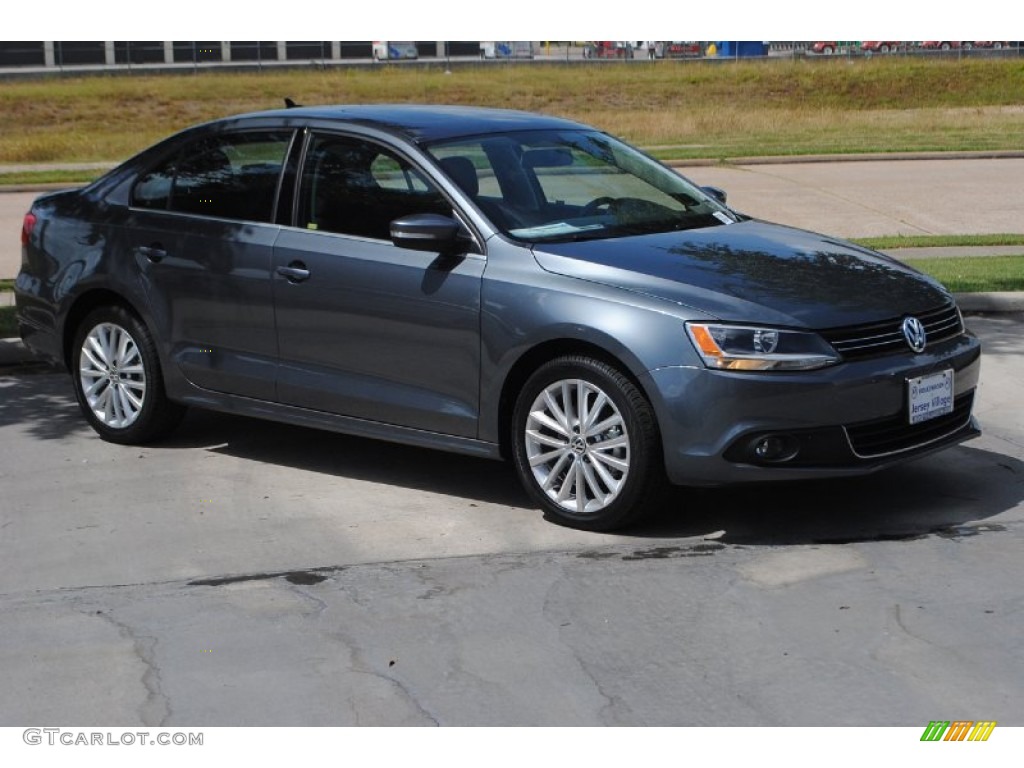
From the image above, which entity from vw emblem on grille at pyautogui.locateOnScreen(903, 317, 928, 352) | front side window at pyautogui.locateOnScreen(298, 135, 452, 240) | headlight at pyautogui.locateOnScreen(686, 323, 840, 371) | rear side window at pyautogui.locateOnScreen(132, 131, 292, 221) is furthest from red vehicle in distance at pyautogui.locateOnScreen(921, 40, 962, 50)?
headlight at pyautogui.locateOnScreen(686, 323, 840, 371)

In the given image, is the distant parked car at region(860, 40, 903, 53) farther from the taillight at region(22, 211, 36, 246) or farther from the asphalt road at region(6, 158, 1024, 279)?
the taillight at region(22, 211, 36, 246)

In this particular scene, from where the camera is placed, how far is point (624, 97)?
48812 millimetres

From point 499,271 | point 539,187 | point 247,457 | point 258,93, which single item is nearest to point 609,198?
point 539,187

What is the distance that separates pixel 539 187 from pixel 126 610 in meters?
2.72

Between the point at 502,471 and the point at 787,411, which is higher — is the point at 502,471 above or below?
below

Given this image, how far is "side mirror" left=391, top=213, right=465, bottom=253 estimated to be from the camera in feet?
22.3

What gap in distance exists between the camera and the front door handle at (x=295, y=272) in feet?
24.0

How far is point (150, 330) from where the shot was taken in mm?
8000

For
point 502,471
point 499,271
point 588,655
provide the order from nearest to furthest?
point 588,655
point 499,271
point 502,471

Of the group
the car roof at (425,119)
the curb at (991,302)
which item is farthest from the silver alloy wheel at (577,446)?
the curb at (991,302)

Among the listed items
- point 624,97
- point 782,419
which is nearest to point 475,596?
point 782,419

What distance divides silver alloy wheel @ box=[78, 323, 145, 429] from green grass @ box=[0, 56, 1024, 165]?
22.2 meters

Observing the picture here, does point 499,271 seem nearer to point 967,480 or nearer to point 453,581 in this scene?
point 453,581

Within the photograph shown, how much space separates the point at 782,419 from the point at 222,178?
3209 millimetres
